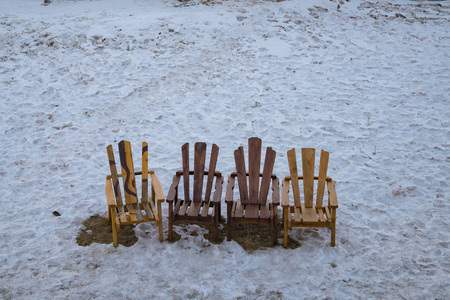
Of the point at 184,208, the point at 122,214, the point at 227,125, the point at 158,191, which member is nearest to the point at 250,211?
the point at 184,208

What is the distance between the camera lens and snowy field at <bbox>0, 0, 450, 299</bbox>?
3828mm

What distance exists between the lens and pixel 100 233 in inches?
174

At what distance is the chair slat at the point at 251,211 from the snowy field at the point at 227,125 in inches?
13.9

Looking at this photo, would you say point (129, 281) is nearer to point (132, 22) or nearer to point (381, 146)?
point (381, 146)

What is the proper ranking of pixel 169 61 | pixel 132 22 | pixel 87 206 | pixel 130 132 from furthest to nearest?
pixel 132 22
pixel 169 61
pixel 130 132
pixel 87 206

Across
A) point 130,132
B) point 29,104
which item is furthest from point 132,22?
point 130,132

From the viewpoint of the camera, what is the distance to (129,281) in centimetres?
373

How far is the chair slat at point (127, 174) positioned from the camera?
4.54 metres

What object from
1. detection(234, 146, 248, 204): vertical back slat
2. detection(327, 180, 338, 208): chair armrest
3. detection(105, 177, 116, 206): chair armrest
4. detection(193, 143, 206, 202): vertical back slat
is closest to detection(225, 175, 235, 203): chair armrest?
detection(234, 146, 248, 204): vertical back slat

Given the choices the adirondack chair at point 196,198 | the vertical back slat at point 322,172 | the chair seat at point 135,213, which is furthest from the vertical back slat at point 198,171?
the vertical back slat at point 322,172

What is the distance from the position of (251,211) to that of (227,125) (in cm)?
275

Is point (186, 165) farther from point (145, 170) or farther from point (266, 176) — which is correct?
point (266, 176)

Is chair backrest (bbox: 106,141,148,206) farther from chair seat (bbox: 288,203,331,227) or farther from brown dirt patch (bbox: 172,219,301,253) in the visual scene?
chair seat (bbox: 288,203,331,227)

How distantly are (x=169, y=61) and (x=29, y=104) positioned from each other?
118 inches
